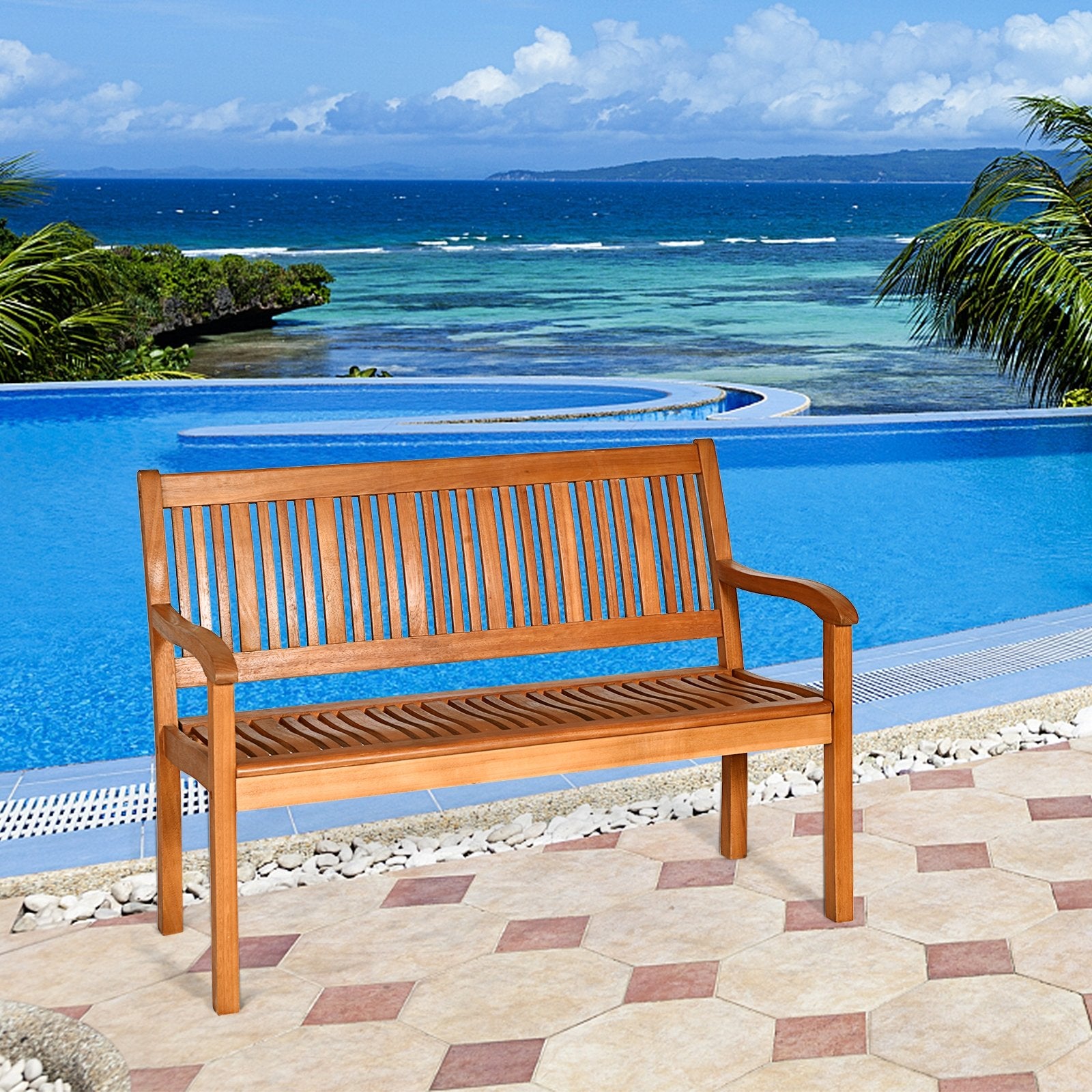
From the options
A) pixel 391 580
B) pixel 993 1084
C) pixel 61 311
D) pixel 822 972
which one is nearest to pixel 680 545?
pixel 391 580

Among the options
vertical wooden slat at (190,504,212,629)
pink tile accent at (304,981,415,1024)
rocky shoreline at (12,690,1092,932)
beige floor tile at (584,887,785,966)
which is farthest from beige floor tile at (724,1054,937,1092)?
vertical wooden slat at (190,504,212,629)

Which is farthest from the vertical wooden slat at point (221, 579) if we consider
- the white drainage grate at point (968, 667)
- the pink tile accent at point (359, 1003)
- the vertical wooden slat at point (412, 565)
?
the white drainage grate at point (968, 667)

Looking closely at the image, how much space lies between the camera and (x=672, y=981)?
2.59 metres

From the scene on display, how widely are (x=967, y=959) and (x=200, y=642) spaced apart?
146cm

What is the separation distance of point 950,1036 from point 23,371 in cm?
1046

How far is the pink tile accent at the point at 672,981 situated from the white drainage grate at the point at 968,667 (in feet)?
4.93

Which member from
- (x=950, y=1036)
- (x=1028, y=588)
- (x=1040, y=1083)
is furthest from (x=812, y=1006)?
(x=1028, y=588)

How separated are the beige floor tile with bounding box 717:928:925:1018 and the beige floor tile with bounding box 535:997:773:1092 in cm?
7

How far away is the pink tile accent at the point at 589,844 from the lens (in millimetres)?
3234

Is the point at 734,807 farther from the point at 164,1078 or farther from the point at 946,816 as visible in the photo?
the point at 164,1078

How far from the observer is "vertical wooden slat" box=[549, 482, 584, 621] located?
310 cm

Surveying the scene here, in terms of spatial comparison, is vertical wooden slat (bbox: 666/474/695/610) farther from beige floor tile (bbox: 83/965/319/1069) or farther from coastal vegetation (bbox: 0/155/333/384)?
coastal vegetation (bbox: 0/155/333/384)

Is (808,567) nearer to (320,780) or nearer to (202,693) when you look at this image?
(202,693)

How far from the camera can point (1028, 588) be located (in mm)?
6332
